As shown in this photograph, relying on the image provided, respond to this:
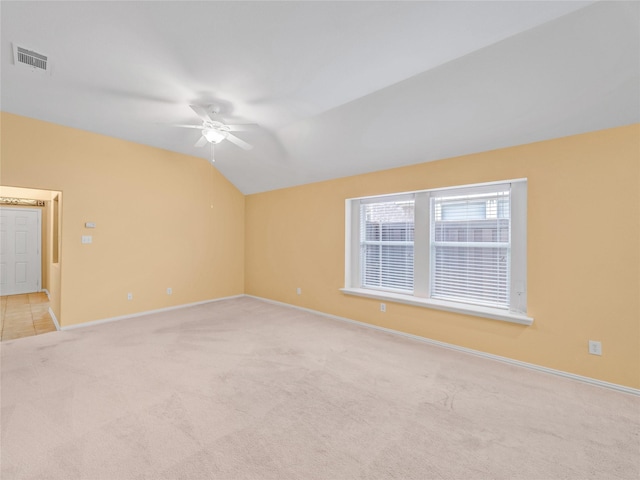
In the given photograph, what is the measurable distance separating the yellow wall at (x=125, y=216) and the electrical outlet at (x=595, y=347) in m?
5.62

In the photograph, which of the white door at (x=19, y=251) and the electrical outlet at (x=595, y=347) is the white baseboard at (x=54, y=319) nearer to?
the white door at (x=19, y=251)

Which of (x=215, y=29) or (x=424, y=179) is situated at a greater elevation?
(x=215, y=29)

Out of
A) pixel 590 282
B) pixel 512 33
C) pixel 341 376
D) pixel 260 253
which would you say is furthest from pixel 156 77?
pixel 590 282

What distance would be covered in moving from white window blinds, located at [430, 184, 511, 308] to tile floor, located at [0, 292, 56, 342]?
5.49 m

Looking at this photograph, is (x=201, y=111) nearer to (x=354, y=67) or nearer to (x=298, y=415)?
(x=354, y=67)

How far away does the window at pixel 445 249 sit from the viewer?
2.95 metres

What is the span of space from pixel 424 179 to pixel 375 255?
1366 mm

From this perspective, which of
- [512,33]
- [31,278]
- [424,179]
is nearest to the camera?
[512,33]

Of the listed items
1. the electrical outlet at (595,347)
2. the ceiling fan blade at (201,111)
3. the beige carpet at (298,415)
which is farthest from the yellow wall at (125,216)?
the electrical outlet at (595,347)

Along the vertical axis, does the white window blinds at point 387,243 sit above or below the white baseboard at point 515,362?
above

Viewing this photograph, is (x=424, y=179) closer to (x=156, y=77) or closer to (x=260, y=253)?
(x=156, y=77)

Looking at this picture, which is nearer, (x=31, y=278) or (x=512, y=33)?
(x=512, y=33)

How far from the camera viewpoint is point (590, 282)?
2459mm

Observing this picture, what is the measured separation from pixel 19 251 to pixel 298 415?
7.89 m
